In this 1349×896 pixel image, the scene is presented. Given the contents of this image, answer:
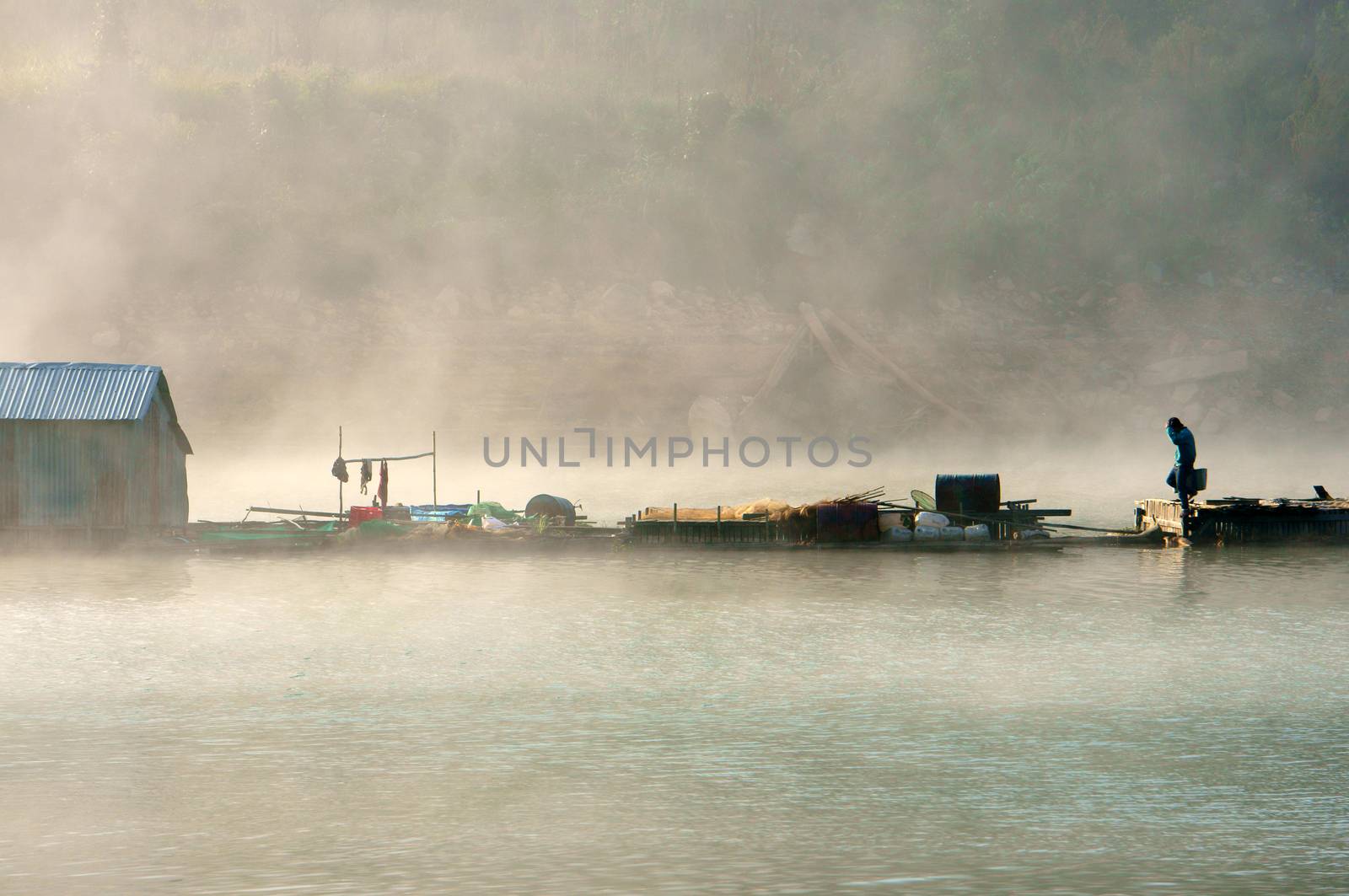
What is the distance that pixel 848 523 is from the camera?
39312 millimetres

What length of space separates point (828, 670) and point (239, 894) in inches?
435

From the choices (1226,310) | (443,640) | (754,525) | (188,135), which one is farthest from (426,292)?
(443,640)

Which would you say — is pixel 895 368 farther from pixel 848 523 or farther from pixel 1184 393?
pixel 848 523

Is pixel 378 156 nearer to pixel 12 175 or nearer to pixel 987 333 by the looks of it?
pixel 12 175

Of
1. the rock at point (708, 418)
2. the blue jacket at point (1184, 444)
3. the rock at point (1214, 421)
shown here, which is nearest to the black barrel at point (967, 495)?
Result: the blue jacket at point (1184, 444)

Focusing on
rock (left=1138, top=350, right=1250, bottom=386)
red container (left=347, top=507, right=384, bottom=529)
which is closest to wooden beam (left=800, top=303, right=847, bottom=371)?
rock (left=1138, top=350, right=1250, bottom=386)

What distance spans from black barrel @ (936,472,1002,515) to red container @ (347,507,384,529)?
15.2 metres

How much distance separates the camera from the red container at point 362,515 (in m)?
40.7

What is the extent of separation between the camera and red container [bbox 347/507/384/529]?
40713 millimetres

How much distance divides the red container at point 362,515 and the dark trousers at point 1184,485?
2085 cm

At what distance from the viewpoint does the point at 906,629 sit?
25047 millimetres

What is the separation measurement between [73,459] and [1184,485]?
91.5 ft

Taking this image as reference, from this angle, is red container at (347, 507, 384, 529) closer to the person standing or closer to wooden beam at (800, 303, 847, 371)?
the person standing

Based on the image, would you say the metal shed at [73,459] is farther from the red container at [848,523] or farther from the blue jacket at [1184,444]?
the blue jacket at [1184,444]
